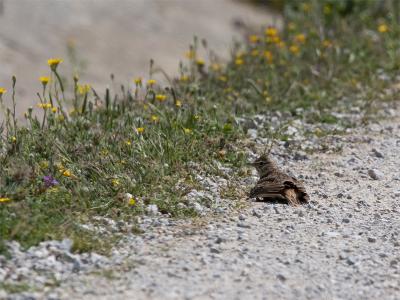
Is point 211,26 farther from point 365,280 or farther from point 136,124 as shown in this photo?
point 365,280

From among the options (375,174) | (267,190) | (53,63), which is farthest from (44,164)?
(375,174)

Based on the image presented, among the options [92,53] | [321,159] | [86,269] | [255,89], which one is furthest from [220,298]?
[92,53]

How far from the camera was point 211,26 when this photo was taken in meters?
12.8

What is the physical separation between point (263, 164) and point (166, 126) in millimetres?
924

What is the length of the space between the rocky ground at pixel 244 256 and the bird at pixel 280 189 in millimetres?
87

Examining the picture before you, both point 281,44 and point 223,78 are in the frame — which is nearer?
point 223,78

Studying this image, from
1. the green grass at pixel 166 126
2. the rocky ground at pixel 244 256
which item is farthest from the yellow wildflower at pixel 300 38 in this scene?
the rocky ground at pixel 244 256

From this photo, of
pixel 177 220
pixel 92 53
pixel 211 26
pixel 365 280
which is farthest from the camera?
pixel 211 26

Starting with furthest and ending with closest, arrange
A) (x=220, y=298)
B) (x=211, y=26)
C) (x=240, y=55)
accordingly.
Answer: (x=211, y=26) < (x=240, y=55) < (x=220, y=298)

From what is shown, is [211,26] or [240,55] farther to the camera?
[211,26]

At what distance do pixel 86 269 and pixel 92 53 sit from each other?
6540mm

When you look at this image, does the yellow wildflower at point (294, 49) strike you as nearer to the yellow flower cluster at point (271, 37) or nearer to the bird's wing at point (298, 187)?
the yellow flower cluster at point (271, 37)

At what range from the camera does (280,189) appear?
6.18 m

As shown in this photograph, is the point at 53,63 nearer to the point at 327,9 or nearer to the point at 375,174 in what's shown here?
the point at 375,174
